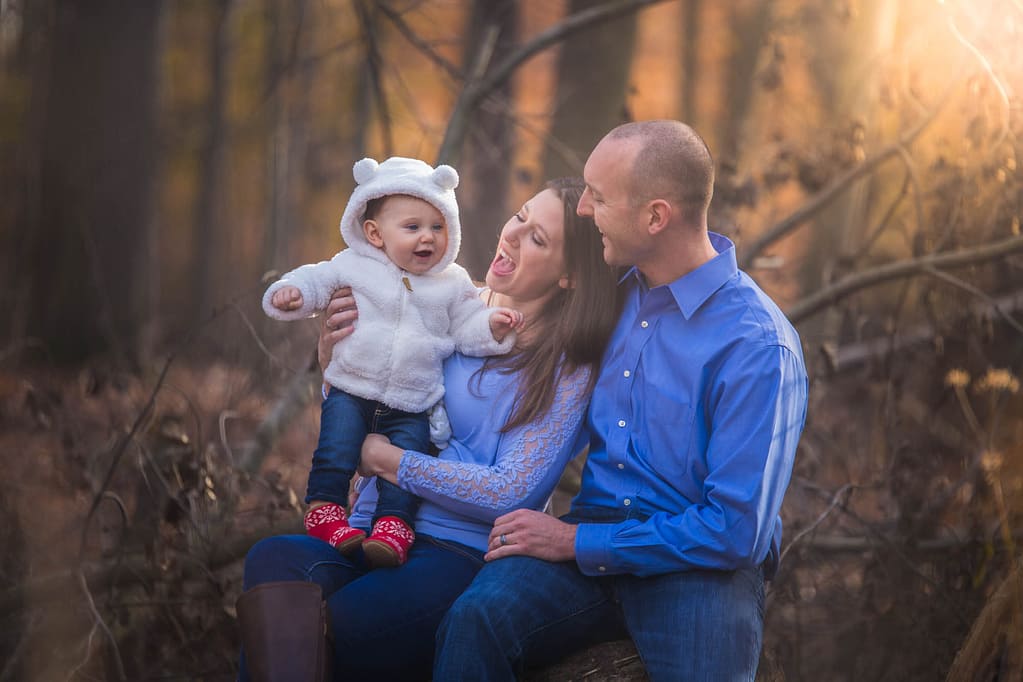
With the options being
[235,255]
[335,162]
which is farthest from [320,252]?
[335,162]

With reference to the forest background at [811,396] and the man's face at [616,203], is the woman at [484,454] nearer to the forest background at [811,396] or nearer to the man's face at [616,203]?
the man's face at [616,203]

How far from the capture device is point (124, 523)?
4.39 m

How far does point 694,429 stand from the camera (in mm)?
3025

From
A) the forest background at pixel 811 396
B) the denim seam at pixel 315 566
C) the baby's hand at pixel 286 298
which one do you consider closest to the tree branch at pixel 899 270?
the forest background at pixel 811 396

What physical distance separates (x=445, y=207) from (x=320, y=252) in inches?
615

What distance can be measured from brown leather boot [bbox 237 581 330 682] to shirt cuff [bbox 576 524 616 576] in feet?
2.29

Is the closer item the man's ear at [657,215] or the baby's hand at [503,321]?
the man's ear at [657,215]

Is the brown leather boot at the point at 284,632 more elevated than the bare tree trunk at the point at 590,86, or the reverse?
the bare tree trunk at the point at 590,86

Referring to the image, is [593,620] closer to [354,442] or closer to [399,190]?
[354,442]

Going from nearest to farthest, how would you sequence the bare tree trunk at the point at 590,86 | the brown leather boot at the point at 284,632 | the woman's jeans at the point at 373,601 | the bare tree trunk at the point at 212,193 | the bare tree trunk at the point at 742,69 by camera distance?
the brown leather boot at the point at 284,632, the woman's jeans at the point at 373,601, the bare tree trunk at the point at 742,69, the bare tree trunk at the point at 590,86, the bare tree trunk at the point at 212,193

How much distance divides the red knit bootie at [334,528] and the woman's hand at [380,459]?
14 cm

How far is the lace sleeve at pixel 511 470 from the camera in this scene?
3135mm

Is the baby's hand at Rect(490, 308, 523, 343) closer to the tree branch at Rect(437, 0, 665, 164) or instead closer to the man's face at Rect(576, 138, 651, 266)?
the man's face at Rect(576, 138, 651, 266)

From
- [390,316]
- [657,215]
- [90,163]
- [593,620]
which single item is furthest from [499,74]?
[90,163]
